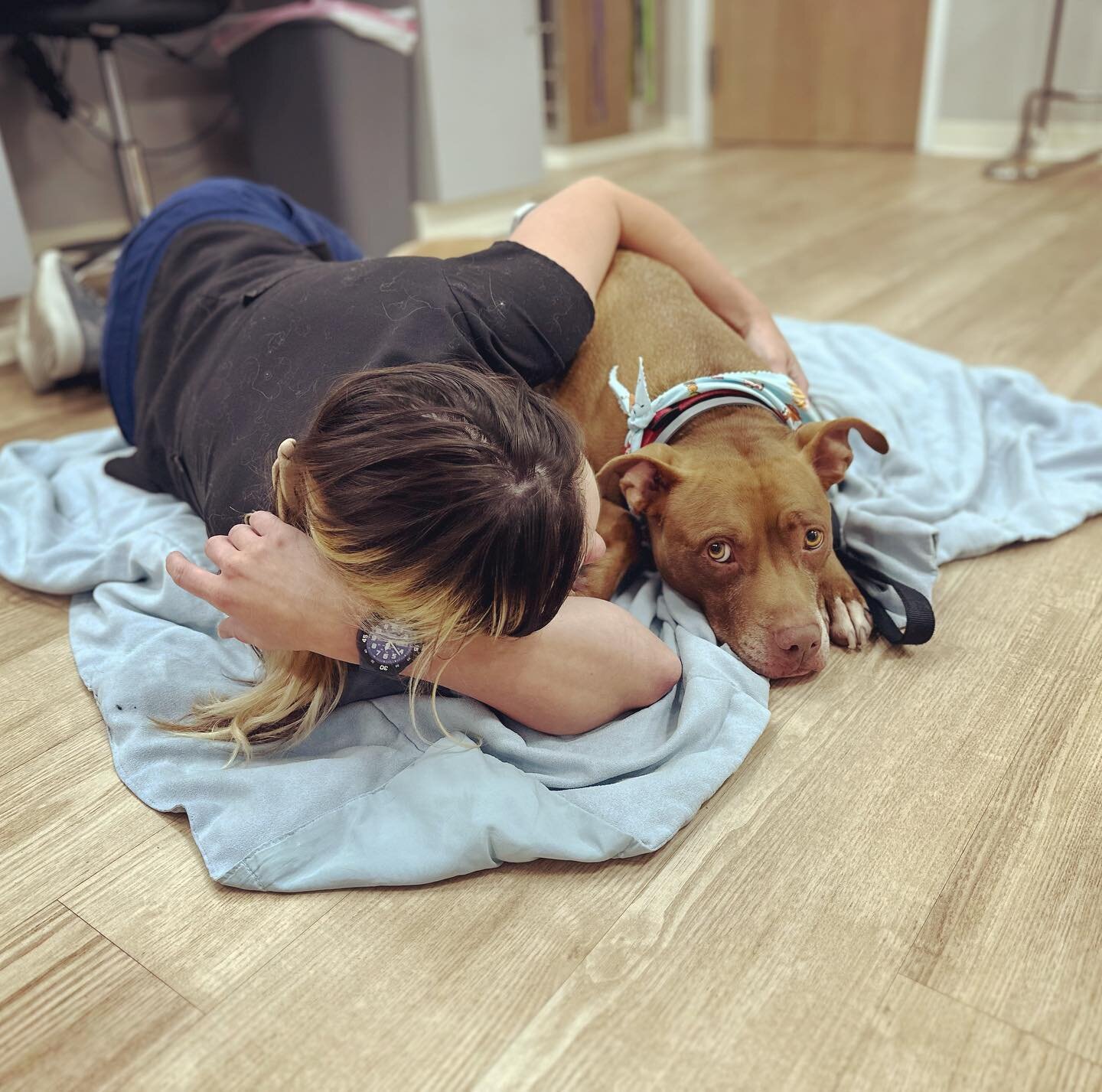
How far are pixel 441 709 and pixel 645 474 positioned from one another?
0.47 meters

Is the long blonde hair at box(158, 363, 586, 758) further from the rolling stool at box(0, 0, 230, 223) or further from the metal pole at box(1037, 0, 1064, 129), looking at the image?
the metal pole at box(1037, 0, 1064, 129)

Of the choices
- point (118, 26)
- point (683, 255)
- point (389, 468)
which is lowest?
point (683, 255)

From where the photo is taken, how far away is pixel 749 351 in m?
1.82

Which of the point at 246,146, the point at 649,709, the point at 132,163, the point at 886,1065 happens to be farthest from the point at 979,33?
the point at 886,1065

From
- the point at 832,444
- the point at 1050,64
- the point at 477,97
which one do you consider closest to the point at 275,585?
the point at 832,444

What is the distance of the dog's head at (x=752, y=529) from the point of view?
1385 mm

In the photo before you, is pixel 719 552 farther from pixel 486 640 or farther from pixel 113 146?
pixel 113 146

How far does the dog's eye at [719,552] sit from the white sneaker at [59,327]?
1.87 metres

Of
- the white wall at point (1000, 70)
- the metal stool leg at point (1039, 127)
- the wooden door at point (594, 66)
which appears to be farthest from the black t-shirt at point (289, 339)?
the white wall at point (1000, 70)

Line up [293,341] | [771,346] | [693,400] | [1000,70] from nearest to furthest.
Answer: [293,341] < [693,400] < [771,346] < [1000,70]

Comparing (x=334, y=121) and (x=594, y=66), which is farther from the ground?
(x=334, y=121)

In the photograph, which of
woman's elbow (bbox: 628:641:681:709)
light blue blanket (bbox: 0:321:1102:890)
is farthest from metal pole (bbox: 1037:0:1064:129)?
woman's elbow (bbox: 628:641:681:709)

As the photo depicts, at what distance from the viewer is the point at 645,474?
1497 mm

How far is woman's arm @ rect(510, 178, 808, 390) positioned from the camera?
5.71 ft
